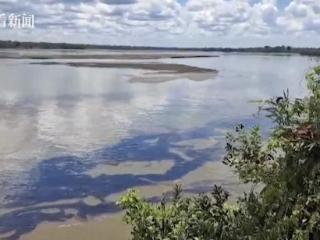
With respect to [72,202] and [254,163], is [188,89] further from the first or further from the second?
[254,163]

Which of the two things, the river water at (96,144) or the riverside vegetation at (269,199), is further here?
the river water at (96,144)

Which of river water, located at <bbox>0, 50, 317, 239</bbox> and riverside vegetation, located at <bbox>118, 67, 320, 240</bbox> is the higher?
riverside vegetation, located at <bbox>118, 67, 320, 240</bbox>

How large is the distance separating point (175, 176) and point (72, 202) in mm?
4059

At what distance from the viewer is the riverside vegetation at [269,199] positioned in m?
4.57


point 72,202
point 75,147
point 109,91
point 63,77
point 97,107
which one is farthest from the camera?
point 63,77

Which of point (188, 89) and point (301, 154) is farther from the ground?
point (301, 154)

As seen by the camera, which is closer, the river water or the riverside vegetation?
the riverside vegetation

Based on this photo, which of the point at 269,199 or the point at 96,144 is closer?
the point at 269,199

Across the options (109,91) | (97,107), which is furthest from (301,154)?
(109,91)

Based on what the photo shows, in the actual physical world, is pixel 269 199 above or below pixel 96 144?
above

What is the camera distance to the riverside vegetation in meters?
4.57

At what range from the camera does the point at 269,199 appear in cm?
482

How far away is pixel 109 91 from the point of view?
43.5 metres

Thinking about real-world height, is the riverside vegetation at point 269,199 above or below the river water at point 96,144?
above
